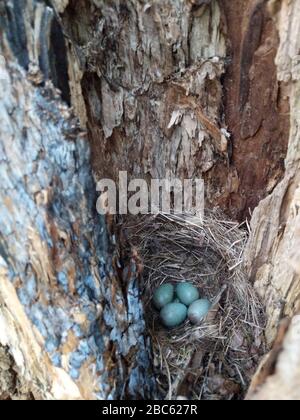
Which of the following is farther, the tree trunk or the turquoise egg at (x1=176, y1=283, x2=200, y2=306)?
the turquoise egg at (x1=176, y1=283, x2=200, y2=306)

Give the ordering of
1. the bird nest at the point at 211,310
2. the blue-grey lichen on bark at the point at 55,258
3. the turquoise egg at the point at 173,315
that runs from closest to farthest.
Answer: the blue-grey lichen on bark at the point at 55,258 → the bird nest at the point at 211,310 → the turquoise egg at the point at 173,315

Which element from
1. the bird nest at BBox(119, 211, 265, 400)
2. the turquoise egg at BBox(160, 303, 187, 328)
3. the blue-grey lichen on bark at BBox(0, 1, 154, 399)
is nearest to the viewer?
the blue-grey lichen on bark at BBox(0, 1, 154, 399)

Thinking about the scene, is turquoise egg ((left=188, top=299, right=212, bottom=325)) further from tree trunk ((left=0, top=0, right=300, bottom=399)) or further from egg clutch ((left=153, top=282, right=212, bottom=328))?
tree trunk ((left=0, top=0, right=300, bottom=399))

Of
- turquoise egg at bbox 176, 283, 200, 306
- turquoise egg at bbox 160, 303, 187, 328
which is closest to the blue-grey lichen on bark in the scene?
turquoise egg at bbox 160, 303, 187, 328

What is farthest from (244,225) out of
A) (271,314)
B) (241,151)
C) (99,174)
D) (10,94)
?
(10,94)

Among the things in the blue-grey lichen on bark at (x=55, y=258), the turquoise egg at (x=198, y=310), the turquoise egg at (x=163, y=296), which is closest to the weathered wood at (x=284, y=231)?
the turquoise egg at (x=198, y=310)

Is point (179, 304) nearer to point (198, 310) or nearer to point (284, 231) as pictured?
point (198, 310)

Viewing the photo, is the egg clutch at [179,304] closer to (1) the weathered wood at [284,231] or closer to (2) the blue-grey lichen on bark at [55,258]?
(1) the weathered wood at [284,231]

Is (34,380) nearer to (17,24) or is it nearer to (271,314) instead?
(271,314)
